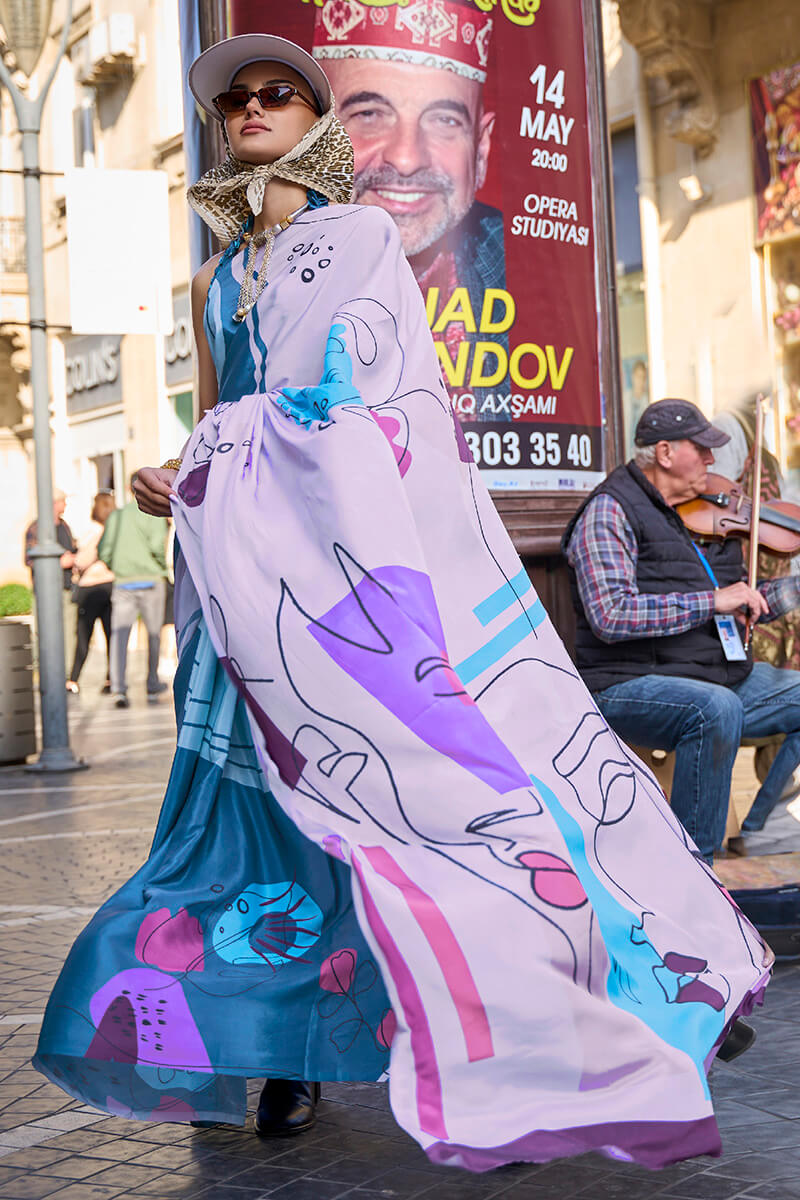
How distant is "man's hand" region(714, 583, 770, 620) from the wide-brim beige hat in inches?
87.4

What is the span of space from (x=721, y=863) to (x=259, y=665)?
7.92ft

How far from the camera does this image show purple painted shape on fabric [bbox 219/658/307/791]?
9.25ft

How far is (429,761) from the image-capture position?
2.70 metres

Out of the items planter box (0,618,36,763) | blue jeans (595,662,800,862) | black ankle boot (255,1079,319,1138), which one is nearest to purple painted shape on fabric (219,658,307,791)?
black ankle boot (255,1079,319,1138)

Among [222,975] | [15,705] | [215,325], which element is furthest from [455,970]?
[15,705]

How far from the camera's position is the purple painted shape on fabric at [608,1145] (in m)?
2.40

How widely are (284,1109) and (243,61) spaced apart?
6.77ft

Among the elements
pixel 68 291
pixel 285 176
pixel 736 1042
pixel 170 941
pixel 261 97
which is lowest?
pixel 736 1042

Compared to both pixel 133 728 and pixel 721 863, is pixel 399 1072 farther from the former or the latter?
pixel 133 728

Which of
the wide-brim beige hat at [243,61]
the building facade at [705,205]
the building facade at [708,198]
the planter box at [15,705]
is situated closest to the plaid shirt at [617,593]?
the wide-brim beige hat at [243,61]

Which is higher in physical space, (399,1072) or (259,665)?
(259,665)

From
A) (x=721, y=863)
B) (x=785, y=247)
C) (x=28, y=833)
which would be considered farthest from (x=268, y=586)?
(x=785, y=247)

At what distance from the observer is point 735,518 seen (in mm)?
5414

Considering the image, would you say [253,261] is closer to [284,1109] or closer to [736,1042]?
[284,1109]
